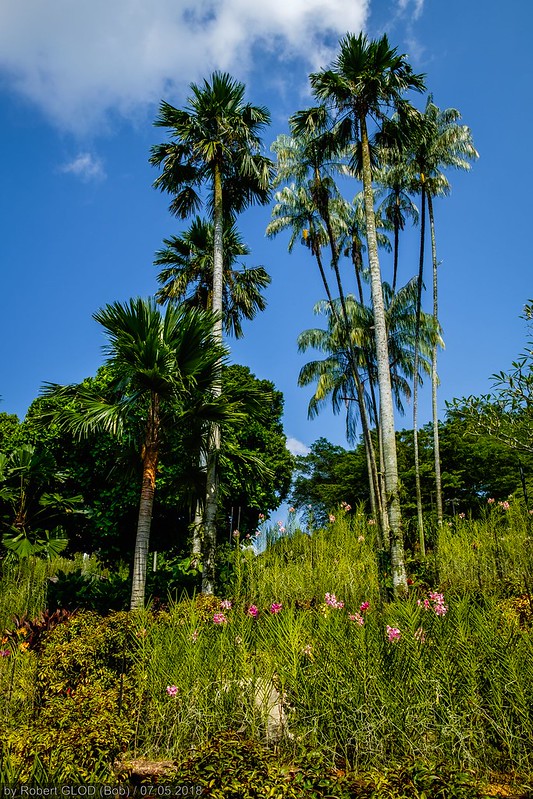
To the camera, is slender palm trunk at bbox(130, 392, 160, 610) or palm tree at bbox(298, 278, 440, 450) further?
palm tree at bbox(298, 278, 440, 450)

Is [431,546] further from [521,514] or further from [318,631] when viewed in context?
[318,631]

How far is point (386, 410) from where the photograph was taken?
879 cm

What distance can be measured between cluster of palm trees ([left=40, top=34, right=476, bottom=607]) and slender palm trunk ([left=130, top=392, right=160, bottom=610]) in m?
0.02

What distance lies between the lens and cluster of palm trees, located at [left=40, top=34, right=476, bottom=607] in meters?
7.98

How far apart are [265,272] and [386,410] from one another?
21.8ft

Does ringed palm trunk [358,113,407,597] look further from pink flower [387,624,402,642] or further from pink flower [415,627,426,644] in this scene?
pink flower [387,624,402,642]

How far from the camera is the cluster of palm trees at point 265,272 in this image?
7.98 metres

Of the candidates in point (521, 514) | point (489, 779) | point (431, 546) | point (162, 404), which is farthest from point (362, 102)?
point (489, 779)

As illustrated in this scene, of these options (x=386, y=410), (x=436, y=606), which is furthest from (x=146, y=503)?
(x=436, y=606)

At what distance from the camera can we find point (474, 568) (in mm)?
7875

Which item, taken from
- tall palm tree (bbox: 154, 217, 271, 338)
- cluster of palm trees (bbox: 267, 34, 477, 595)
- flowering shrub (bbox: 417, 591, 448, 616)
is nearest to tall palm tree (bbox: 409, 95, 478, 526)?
cluster of palm trees (bbox: 267, 34, 477, 595)

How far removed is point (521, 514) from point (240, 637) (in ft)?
23.4

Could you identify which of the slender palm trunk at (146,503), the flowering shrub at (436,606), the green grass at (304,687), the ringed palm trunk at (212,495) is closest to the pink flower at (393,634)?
the green grass at (304,687)

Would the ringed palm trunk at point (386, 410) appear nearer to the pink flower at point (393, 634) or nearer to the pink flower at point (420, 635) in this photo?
the pink flower at point (420, 635)
